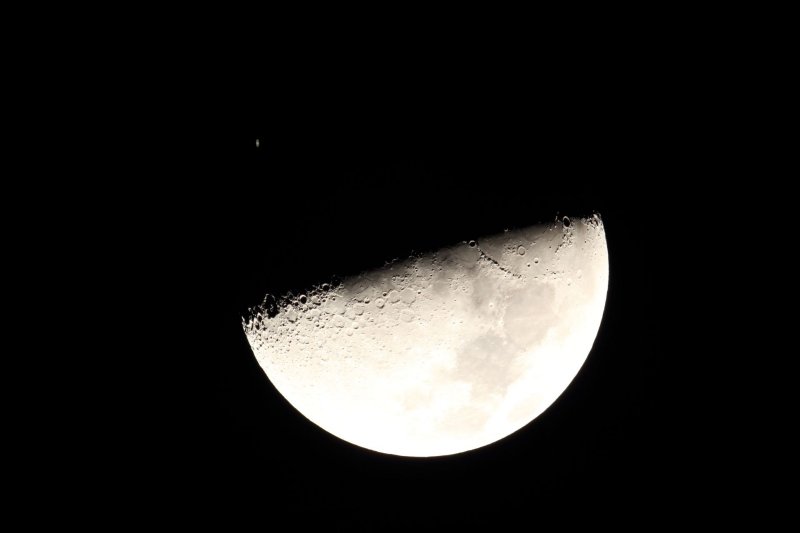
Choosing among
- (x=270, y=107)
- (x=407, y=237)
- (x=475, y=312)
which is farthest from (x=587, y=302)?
(x=270, y=107)

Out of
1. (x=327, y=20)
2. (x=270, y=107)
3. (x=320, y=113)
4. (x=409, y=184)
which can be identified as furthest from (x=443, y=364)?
(x=327, y=20)

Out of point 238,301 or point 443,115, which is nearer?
point 443,115

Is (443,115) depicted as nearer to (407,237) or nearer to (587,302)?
(407,237)

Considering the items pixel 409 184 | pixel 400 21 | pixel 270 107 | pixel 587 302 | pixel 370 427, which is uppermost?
pixel 400 21

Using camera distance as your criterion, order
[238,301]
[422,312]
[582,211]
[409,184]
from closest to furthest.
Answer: [409,184]
[422,312]
[582,211]
[238,301]

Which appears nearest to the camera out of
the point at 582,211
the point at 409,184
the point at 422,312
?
the point at 409,184

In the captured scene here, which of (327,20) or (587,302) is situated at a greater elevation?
(327,20)
